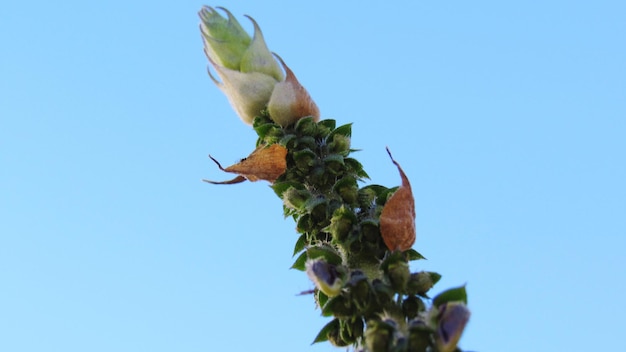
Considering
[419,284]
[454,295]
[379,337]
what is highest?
[419,284]

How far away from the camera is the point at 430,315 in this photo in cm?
377

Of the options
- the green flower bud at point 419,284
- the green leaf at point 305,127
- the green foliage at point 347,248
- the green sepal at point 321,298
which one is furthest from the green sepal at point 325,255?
the green leaf at point 305,127

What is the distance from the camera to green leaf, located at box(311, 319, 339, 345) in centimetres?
444

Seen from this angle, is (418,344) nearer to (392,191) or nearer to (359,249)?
(359,249)

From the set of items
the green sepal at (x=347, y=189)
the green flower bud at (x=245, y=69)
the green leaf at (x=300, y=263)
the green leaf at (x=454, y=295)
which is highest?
the green flower bud at (x=245, y=69)

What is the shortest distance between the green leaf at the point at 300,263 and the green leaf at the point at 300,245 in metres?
0.16

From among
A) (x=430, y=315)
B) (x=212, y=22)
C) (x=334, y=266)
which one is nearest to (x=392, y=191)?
(x=334, y=266)

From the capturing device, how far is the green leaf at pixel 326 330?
4438mm

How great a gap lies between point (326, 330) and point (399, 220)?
2.58ft

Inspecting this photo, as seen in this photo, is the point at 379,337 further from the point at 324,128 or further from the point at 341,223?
the point at 324,128

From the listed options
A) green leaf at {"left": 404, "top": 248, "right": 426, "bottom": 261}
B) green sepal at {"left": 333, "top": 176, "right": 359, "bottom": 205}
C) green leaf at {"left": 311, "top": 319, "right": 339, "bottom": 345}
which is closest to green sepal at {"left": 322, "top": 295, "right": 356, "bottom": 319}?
green leaf at {"left": 311, "top": 319, "right": 339, "bottom": 345}

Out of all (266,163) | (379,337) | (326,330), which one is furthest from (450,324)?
(266,163)

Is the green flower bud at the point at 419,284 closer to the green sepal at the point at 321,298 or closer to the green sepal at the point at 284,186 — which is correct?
the green sepal at the point at 321,298

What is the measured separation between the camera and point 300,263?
16.7 ft
